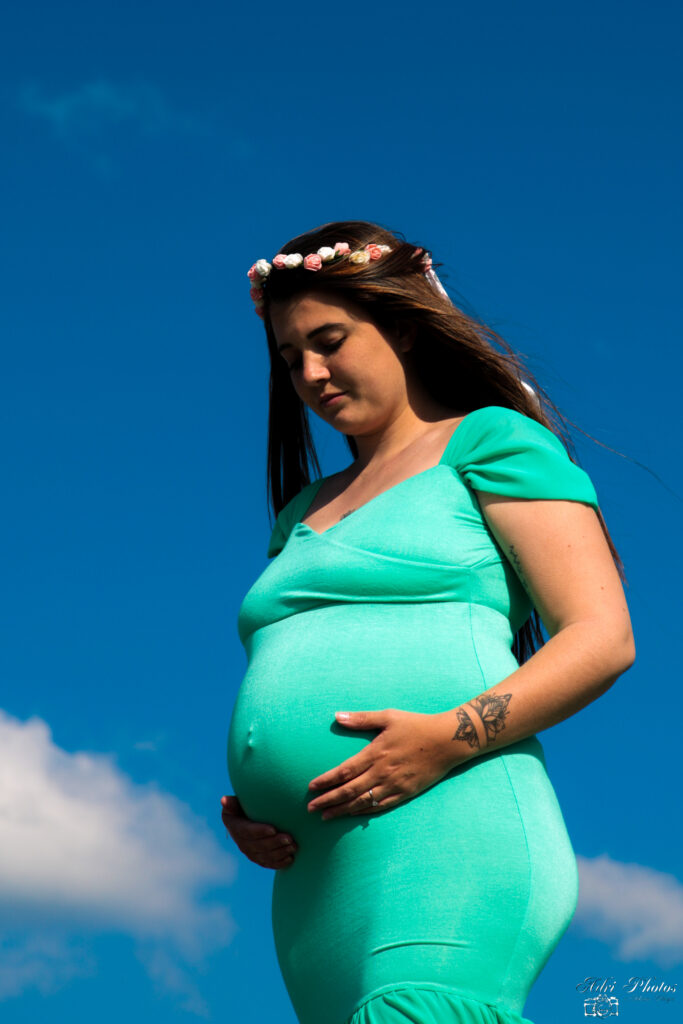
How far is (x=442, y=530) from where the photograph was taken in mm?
2895

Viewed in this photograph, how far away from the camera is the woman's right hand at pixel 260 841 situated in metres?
2.74

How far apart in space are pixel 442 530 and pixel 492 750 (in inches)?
21.2

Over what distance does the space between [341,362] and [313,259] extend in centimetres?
30

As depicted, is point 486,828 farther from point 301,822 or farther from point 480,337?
point 480,337

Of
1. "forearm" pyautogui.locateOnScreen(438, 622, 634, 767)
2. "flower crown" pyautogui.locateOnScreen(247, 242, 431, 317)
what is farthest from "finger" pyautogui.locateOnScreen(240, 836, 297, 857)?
"flower crown" pyautogui.locateOnScreen(247, 242, 431, 317)

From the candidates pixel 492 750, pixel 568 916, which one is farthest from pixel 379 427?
pixel 568 916

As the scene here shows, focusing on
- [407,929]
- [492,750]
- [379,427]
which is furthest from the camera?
[379,427]

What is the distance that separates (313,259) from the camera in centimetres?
335

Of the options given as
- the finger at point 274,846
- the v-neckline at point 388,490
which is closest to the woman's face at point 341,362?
the v-neckline at point 388,490

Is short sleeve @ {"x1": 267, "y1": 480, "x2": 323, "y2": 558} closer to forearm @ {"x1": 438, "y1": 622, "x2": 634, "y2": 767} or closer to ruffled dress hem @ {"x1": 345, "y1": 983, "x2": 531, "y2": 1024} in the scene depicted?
forearm @ {"x1": 438, "y1": 622, "x2": 634, "y2": 767}

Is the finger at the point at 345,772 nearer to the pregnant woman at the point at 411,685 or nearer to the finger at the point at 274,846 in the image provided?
the pregnant woman at the point at 411,685

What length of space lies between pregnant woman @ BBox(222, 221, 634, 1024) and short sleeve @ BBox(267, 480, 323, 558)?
0.36m

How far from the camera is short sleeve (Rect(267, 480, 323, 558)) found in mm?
3727

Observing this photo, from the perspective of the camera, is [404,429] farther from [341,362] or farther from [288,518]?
[288,518]
